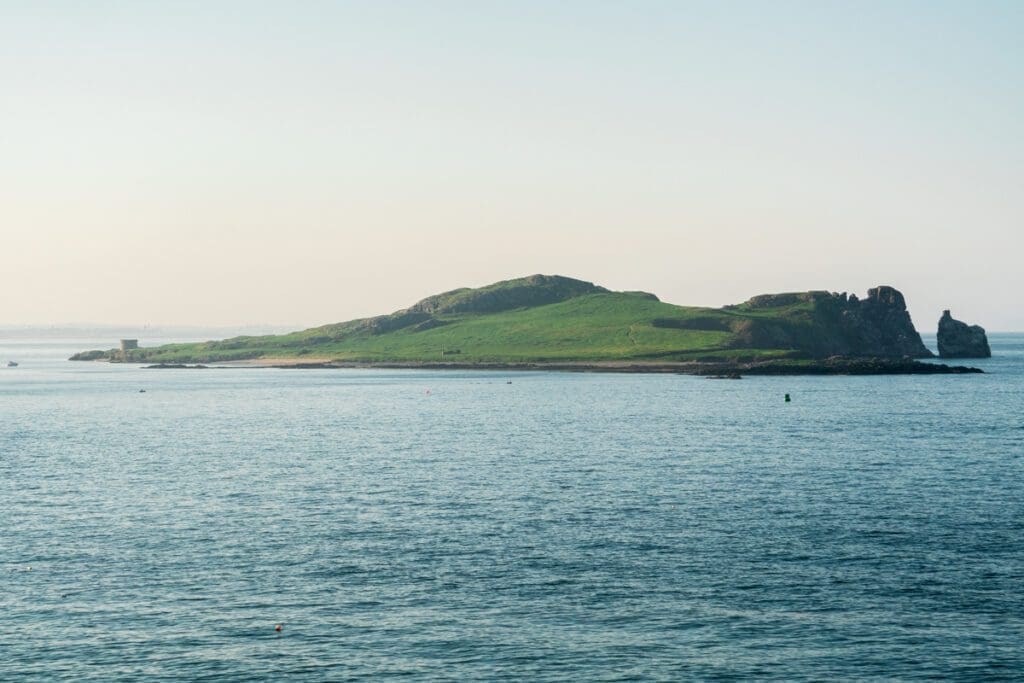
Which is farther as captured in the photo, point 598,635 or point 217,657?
point 598,635

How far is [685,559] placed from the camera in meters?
63.0

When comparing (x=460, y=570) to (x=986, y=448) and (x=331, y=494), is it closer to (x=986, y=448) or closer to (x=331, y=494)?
(x=331, y=494)

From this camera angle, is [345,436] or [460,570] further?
[345,436]

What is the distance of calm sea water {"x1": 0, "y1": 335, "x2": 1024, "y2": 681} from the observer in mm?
46469

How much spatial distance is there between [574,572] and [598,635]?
1102 cm

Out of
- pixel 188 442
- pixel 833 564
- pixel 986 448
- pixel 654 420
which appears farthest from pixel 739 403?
pixel 833 564

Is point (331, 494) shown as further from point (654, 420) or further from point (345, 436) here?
point (654, 420)

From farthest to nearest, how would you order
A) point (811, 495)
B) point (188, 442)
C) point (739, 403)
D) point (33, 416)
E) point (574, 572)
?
point (739, 403) → point (33, 416) → point (188, 442) → point (811, 495) → point (574, 572)

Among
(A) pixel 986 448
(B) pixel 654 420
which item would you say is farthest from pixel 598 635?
(B) pixel 654 420

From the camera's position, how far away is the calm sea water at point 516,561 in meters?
46.5

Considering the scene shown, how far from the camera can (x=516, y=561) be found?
62656mm

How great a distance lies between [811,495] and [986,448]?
4251 cm

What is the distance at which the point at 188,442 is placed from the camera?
132 m

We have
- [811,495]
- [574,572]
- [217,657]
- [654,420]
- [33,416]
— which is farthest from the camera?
[33,416]
